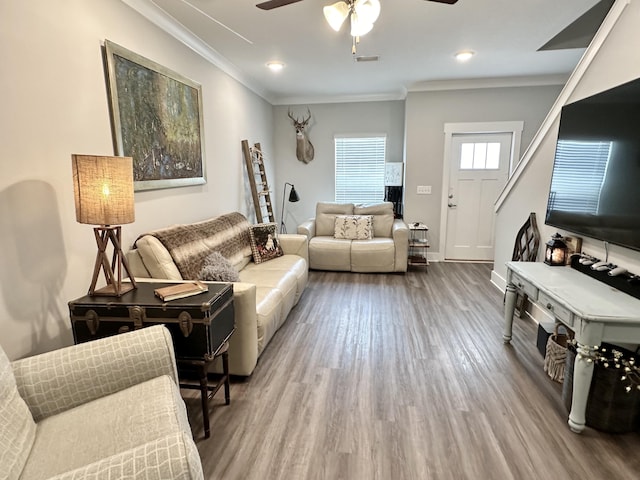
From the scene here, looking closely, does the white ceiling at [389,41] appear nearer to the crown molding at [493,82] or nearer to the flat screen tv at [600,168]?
the crown molding at [493,82]

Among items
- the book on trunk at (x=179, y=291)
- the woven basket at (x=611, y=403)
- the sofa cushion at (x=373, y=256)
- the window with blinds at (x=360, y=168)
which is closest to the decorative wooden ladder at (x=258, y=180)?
the sofa cushion at (x=373, y=256)

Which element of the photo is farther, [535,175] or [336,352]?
[535,175]

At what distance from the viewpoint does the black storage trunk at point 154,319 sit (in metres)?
1.74

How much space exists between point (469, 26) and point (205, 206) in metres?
2.89

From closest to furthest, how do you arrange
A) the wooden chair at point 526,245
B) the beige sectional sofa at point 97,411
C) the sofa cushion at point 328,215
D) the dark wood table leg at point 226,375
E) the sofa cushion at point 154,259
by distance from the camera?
the beige sectional sofa at point 97,411 → the dark wood table leg at point 226,375 → the sofa cushion at point 154,259 → the wooden chair at point 526,245 → the sofa cushion at point 328,215

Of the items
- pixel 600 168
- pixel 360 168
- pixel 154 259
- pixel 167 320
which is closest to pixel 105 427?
pixel 167 320

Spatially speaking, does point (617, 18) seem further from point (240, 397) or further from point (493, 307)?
point (240, 397)

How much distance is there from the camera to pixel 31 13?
5.61 ft

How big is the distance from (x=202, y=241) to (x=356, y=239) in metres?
2.55

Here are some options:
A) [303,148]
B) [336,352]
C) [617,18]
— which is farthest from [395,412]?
[303,148]

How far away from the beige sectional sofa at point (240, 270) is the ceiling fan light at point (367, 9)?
172cm

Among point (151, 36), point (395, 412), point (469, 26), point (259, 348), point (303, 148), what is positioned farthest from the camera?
point (303, 148)

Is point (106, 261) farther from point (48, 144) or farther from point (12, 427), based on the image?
point (12, 427)

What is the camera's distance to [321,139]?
5844mm
